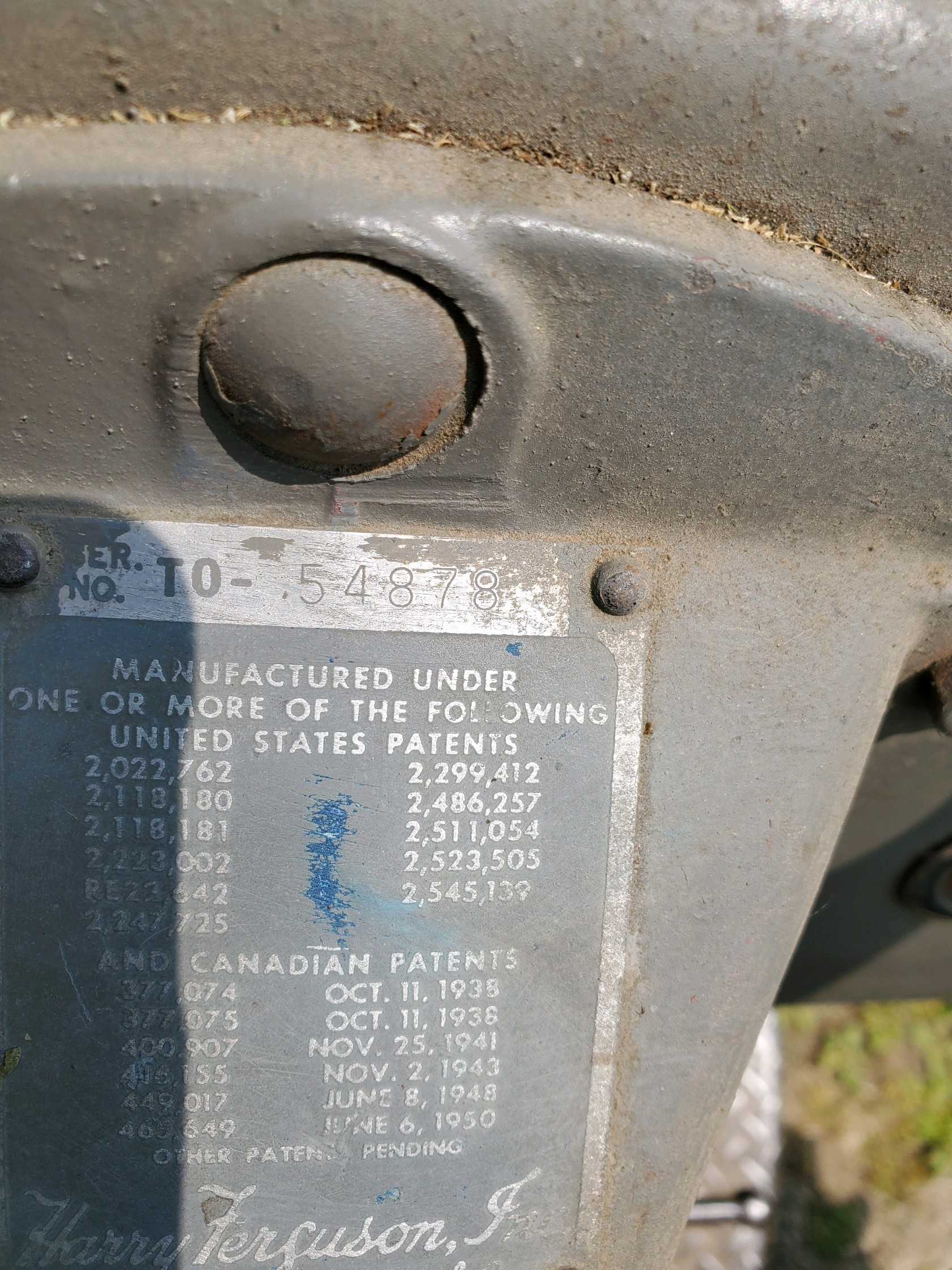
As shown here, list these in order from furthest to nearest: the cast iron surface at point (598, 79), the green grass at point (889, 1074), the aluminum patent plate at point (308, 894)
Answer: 1. the green grass at point (889, 1074)
2. the aluminum patent plate at point (308, 894)
3. the cast iron surface at point (598, 79)

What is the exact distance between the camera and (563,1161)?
0.96 metres

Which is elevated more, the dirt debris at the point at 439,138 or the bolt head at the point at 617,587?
the dirt debris at the point at 439,138

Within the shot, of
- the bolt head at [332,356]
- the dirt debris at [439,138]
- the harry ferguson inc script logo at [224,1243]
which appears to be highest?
the dirt debris at [439,138]

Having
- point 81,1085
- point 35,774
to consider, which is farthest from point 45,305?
point 81,1085

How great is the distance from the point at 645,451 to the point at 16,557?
22.1 inches

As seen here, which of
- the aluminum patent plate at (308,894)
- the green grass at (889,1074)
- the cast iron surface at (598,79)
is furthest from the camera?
the green grass at (889,1074)

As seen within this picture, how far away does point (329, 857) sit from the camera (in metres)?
0.90

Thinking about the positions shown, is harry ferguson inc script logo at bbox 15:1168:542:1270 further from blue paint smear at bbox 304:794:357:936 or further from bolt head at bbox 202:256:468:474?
bolt head at bbox 202:256:468:474

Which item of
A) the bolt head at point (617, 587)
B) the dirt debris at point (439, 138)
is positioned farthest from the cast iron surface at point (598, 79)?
the bolt head at point (617, 587)

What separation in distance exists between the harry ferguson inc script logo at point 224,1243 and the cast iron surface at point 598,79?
948 millimetres

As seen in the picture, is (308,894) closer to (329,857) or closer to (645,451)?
(329,857)

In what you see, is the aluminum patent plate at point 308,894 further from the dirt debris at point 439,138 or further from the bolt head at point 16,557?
the dirt debris at point 439,138

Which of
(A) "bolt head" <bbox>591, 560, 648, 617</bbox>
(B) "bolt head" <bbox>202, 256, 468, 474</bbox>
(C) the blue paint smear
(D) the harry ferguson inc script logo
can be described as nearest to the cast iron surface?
(B) "bolt head" <bbox>202, 256, 468, 474</bbox>

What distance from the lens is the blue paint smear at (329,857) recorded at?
0.90m
